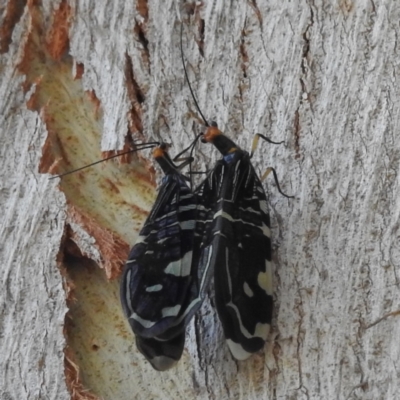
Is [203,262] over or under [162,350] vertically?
over

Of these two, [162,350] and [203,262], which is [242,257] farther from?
[162,350]

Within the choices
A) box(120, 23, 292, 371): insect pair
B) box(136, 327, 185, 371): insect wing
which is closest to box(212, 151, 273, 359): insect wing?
box(120, 23, 292, 371): insect pair

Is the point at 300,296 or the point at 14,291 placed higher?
the point at 14,291

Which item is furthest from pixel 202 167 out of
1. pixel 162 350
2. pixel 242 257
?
pixel 162 350

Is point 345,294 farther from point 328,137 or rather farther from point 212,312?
point 328,137

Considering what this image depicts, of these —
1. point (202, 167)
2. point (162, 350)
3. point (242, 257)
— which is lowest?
point (162, 350)

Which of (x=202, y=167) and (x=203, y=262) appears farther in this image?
(x=202, y=167)

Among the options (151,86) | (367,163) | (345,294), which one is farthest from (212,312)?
(151,86)

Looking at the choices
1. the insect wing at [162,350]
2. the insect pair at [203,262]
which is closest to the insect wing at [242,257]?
the insect pair at [203,262]
